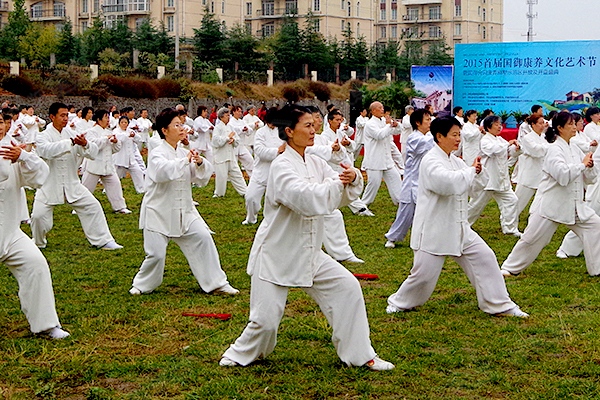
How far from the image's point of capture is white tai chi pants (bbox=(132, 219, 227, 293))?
27.6 ft

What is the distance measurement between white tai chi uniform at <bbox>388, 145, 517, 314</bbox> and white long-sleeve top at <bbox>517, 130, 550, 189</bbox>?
4802 millimetres

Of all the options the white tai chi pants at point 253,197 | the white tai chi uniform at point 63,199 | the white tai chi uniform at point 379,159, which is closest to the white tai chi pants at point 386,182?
the white tai chi uniform at point 379,159

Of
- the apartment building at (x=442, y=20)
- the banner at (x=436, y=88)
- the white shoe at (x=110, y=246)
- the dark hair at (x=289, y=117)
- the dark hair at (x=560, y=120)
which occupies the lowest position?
the white shoe at (x=110, y=246)

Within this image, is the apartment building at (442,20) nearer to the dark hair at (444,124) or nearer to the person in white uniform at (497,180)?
the person in white uniform at (497,180)

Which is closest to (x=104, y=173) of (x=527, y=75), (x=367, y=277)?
(x=367, y=277)

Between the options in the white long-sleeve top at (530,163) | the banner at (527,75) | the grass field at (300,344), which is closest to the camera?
the grass field at (300,344)

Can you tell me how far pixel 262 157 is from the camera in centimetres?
1213

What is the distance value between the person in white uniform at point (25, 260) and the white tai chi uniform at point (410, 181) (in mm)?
4890

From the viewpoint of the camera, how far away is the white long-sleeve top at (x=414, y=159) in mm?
10477

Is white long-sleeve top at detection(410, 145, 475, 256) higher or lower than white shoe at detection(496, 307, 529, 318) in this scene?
higher

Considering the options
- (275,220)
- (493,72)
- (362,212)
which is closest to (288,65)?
(493,72)

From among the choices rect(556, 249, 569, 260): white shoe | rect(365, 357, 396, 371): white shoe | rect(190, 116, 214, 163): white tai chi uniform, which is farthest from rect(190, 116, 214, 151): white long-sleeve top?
rect(365, 357, 396, 371): white shoe

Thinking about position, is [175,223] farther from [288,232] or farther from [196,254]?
[288,232]

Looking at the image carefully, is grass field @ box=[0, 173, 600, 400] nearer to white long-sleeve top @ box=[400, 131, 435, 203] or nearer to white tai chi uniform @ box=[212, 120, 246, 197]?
white long-sleeve top @ box=[400, 131, 435, 203]
